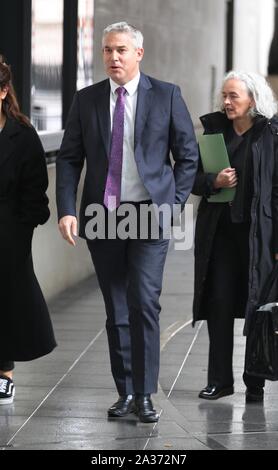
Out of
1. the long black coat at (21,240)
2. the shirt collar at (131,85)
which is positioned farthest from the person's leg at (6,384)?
the shirt collar at (131,85)

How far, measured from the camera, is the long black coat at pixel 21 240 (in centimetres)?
652

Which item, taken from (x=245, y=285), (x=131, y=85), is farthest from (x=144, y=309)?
(x=131, y=85)

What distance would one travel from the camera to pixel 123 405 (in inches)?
251

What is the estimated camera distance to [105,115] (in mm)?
6238

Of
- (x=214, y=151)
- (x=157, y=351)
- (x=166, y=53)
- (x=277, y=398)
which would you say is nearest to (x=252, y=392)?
(x=277, y=398)

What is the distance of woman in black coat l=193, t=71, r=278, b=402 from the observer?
21.6ft

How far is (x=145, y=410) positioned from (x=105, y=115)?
151 cm

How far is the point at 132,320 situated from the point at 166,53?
8.17m

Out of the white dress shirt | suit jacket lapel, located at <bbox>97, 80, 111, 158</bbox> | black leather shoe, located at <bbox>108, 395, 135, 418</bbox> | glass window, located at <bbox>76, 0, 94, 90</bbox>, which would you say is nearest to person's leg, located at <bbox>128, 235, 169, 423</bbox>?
black leather shoe, located at <bbox>108, 395, 135, 418</bbox>

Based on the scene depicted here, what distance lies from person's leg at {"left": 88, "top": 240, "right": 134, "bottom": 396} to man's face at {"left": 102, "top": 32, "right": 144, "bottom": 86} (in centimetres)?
85

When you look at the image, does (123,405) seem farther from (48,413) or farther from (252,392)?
(252,392)

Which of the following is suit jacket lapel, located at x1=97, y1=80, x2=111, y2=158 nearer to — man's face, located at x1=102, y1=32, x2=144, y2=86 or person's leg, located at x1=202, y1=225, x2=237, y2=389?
man's face, located at x1=102, y1=32, x2=144, y2=86

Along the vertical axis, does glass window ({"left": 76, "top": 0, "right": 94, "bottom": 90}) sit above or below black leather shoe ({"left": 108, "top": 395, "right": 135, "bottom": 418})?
above

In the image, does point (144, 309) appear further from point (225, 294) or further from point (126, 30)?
point (126, 30)
